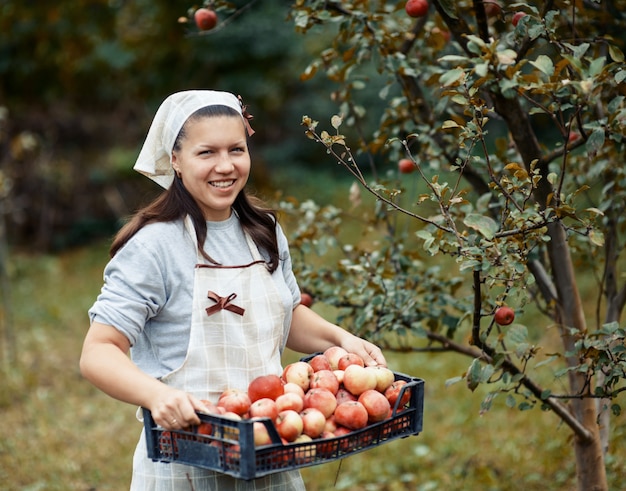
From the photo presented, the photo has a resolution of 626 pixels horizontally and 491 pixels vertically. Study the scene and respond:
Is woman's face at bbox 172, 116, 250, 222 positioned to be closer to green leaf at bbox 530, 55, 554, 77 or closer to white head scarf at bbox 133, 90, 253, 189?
white head scarf at bbox 133, 90, 253, 189

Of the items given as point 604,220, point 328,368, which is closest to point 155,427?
point 328,368

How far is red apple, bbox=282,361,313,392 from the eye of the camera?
202cm

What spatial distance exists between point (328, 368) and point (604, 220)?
1.38 m

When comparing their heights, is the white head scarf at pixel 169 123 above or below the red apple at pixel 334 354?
above

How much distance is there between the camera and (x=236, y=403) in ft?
6.02

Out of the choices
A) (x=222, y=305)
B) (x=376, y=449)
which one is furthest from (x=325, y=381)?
(x=376, y=449)

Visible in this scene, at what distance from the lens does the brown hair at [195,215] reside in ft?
6.79

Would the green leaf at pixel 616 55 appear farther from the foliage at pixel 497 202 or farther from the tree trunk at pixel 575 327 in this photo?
the tree trunk at pixel 575 327

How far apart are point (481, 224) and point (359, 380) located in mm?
488

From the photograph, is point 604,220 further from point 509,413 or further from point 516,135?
point 509,413

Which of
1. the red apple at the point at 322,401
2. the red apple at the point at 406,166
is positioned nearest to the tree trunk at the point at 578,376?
the red apple at the point at 406,166

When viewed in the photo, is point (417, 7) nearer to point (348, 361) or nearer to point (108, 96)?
point (348, 361)

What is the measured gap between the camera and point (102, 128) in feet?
40.1

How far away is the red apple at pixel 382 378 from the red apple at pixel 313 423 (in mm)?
205
